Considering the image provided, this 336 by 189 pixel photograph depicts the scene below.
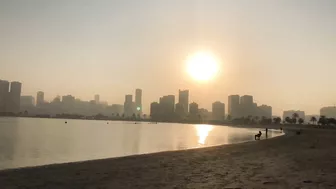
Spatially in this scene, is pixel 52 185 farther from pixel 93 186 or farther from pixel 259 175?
pixel 259 175

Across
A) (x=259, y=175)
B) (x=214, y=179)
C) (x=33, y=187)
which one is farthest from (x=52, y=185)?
(x=259, y=175)

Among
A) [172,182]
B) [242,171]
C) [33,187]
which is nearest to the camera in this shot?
[33,187]

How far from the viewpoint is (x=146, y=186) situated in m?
13.0

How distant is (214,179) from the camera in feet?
47.0

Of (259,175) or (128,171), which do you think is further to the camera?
(128,171)

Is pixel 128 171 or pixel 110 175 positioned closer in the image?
pixel 110 175

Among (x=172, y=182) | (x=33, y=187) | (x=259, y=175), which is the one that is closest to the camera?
(x=33, y=187)

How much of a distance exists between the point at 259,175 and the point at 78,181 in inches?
320

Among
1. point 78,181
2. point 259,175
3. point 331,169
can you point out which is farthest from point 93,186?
point 331,169

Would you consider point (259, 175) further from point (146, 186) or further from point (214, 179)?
point (146, 186)

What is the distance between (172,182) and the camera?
13.8 m

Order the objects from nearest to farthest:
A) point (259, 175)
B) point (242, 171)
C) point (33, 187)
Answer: point (33, 187) < point (259, 175) < point (242, 171)

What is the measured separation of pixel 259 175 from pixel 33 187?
384 inches

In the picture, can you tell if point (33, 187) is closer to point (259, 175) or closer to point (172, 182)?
point (172, 182)
